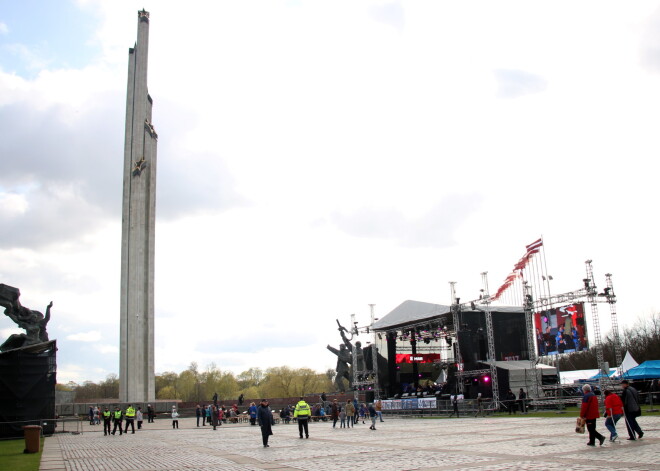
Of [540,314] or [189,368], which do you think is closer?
[540,314]

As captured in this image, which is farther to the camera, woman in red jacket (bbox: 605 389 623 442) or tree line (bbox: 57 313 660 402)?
tree line (bbox: 57 313 660 402)

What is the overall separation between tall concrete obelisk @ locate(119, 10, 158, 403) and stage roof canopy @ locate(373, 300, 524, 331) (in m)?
19.9

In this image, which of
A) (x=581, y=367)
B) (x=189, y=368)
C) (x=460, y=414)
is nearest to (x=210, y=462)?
(x=460, y=414)

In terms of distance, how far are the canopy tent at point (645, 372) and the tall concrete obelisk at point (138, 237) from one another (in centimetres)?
3626

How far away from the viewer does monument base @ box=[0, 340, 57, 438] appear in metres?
24.1

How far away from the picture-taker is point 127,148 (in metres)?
54.8

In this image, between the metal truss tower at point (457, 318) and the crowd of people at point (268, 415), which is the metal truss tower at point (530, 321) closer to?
the metal truss tower at point (457, 318)

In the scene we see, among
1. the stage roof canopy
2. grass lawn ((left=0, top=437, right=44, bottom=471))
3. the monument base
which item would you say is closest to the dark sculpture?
the monument base

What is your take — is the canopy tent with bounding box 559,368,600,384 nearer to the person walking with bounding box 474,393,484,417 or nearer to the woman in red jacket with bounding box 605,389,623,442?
the person walking with bounding box 474,393,484,417

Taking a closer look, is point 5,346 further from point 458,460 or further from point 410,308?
point 410,308

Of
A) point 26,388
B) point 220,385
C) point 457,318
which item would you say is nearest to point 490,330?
point 457,318

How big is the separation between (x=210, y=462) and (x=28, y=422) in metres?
15.3

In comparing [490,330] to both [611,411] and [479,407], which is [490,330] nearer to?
[479,407]

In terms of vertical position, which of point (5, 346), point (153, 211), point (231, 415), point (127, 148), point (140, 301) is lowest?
point (231, 415)
